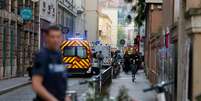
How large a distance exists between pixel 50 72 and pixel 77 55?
34.9 metres

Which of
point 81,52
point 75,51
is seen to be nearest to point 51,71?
point 75,51

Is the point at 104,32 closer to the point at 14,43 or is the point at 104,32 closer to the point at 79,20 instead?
the point at 79,20

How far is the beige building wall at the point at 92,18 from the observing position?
111 m

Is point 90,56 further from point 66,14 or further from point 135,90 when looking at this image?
point 66,14

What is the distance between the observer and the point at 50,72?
7.32 metres

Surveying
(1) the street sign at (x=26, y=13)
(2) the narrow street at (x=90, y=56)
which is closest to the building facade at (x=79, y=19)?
(2) the narrow street at (x=90, y=56)

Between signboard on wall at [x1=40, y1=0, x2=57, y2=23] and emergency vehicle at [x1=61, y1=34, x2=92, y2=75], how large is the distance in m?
10.0

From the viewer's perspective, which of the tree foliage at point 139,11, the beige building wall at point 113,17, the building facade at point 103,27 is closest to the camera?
the tree foliage at point 139,11

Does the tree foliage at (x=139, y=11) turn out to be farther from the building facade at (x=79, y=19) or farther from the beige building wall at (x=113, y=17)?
the beige building wall at (x=113, y=17)

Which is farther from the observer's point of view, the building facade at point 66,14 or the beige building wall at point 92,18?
the beige building wall at point 92,18

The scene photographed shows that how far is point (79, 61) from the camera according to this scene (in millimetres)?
42188

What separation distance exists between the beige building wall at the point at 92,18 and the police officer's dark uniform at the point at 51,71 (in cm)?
10281

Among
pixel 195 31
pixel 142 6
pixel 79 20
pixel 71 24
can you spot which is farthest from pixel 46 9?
pixel 195 31

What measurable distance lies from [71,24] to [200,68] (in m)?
67.4
